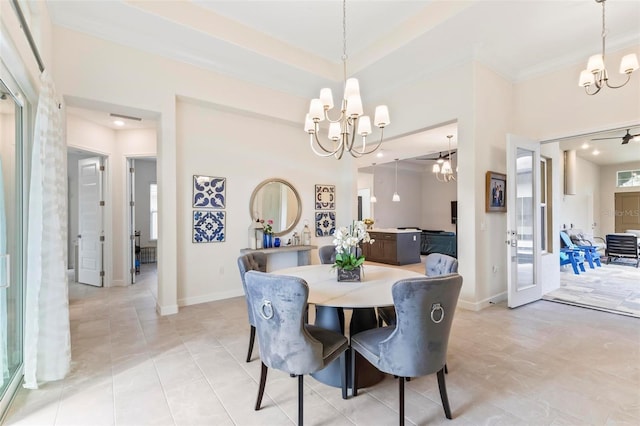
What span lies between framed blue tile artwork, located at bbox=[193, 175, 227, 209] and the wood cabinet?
4.66 m

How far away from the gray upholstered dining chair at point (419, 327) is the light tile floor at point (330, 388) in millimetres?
397

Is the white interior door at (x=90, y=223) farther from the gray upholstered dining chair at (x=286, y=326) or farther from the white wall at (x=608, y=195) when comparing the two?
the white wall at (x=608, y=195)

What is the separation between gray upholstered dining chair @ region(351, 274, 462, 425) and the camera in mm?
1609

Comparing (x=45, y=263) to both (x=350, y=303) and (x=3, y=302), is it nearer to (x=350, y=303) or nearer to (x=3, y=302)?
(x=3, y=302)

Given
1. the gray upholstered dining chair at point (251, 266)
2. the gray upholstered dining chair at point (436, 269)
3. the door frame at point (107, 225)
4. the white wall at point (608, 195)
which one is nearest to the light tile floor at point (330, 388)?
the gray upholstered dining chair at point (251, 266)

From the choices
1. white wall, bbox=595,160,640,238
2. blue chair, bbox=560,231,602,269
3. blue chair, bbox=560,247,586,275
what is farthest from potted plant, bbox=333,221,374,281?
white wall, bbox=595,160,640,238

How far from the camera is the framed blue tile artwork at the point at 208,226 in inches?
167

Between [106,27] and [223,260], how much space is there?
10.4ft

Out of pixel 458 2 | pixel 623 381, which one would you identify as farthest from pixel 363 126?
pixel 623 381

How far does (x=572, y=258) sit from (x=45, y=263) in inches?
333

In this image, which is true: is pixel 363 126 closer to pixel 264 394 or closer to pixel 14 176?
pixel 264 394

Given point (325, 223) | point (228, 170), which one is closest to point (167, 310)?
point (228, 170)

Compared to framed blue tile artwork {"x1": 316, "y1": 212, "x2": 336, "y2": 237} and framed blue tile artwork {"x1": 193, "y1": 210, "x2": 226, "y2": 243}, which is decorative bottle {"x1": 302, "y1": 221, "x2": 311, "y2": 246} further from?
framed blue tile artwork {"x1": 193, "y1": 210, "x2": 226, "y2": 243}

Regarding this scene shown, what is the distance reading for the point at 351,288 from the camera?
2271 mm
